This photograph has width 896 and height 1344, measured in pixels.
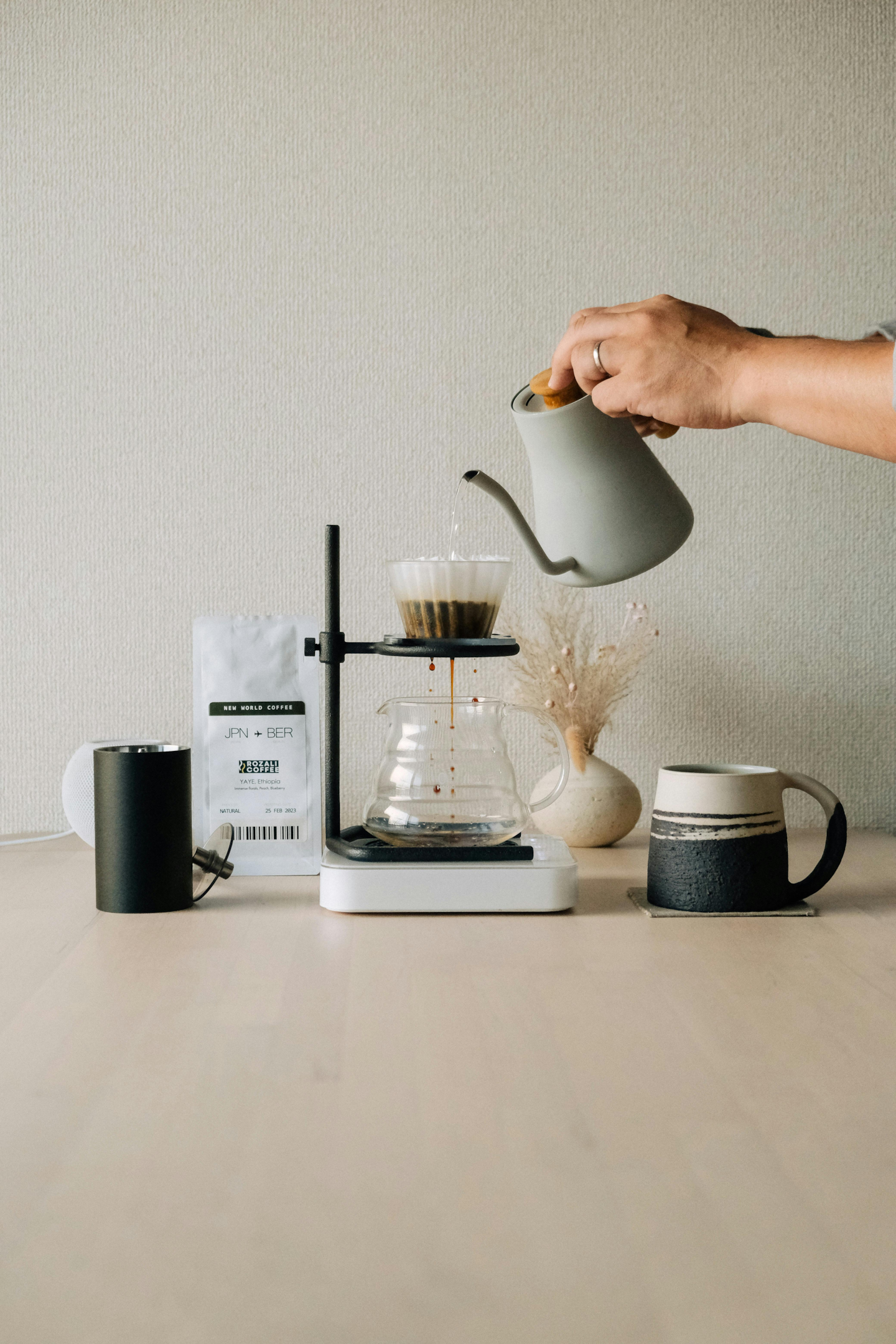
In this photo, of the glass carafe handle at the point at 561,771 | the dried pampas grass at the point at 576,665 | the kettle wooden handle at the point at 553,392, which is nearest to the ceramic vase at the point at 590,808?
the dried pampas grass at the point at 576,665

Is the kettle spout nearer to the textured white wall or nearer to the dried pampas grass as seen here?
the dried pampas grass

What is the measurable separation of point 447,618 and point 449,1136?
501mm

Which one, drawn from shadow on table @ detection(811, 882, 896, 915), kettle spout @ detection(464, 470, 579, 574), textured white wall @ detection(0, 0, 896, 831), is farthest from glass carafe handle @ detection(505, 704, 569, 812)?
textured white wall @ detection(0, 0, 896, 831)

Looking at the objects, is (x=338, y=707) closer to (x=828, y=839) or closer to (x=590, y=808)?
(x=590, y=808)

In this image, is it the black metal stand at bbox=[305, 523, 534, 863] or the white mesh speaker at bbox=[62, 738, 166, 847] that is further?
the white mesh speaker at bbox=[62, 738, 166, 847]

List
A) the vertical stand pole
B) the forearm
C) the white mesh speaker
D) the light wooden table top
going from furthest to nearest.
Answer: the white mesh speaker < the vertical stand pole < the forearm < the light wooden table top

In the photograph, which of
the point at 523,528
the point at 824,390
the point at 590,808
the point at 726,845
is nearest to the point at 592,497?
the point at 523,528

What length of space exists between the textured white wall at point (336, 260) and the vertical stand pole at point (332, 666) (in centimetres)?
31

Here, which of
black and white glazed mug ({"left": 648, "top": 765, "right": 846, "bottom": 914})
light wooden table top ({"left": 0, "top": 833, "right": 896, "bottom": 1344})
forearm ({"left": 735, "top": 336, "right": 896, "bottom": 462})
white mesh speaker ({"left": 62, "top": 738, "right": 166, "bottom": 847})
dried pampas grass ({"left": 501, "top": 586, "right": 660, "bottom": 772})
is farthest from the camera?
dried pampas grass ({"left": 501, "top": 586, "right": 660, "bottom": 772})

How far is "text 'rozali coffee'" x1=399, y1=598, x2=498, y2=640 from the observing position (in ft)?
3.06

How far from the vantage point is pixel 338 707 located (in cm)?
101

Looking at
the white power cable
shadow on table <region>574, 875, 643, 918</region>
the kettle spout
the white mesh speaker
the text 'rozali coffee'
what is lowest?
the white power cable

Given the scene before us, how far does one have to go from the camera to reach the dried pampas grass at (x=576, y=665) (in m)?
1.21

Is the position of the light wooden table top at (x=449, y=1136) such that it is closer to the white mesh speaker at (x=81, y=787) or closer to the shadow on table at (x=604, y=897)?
the shadow on table at (x=604, y=897)
